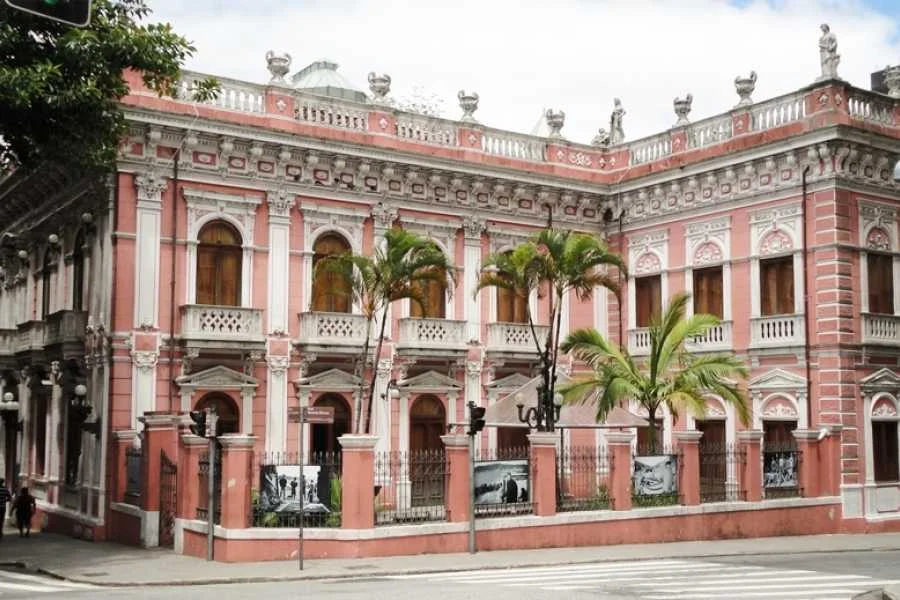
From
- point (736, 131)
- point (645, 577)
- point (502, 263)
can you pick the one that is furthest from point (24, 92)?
point (736, 131)

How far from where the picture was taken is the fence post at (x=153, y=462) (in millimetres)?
22719

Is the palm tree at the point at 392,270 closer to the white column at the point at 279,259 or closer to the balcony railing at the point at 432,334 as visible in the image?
the white column at the point at 279,259

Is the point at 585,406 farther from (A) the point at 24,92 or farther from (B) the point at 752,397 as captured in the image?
(A) the point at 24,92

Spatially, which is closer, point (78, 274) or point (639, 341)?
point (78, 274)

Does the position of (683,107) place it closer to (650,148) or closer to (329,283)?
(650,148)

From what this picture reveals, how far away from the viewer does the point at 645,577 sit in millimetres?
17125

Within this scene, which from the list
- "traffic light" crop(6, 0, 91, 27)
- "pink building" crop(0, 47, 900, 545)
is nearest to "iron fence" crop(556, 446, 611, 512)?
"pink building" crop(0, 47, 900, 545)

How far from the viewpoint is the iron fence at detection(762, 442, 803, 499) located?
2527 cm

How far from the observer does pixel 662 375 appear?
26.5 metres

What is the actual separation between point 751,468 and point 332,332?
10231 mm

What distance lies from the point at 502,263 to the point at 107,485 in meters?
10.0

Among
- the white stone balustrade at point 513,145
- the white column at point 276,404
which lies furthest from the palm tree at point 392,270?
the white stone balustrade at point 513,145

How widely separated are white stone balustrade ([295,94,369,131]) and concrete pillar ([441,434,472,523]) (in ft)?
34.2

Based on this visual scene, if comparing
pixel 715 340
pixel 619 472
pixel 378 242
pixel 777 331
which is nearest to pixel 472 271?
pixel 378 242
